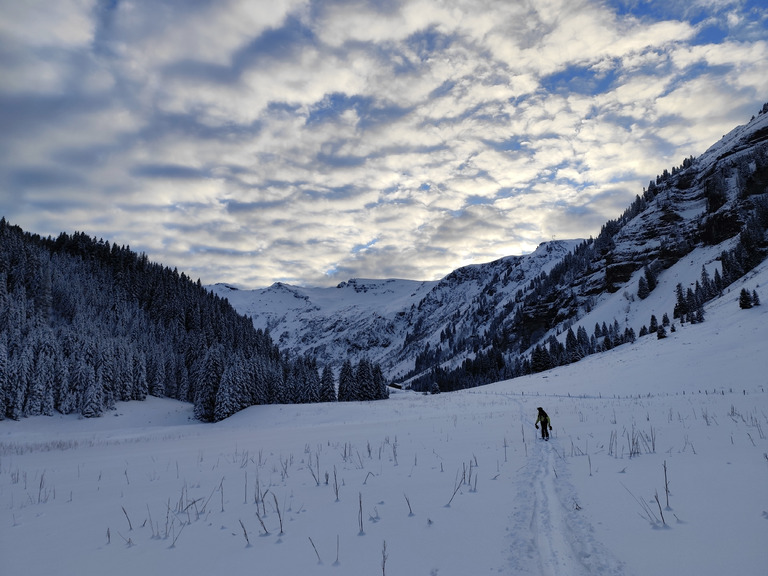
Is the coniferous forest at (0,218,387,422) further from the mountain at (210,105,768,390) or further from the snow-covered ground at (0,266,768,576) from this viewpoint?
the mountain at (210,105,768,390)

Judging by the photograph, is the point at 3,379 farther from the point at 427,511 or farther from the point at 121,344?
the point at 427,511

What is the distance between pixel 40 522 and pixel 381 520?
6.69m

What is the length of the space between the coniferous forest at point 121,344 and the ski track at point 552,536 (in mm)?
58499

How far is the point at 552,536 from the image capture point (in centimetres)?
518

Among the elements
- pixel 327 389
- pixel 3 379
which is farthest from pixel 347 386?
pixel 3 379

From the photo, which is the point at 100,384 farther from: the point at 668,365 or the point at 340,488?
the point at 668,365

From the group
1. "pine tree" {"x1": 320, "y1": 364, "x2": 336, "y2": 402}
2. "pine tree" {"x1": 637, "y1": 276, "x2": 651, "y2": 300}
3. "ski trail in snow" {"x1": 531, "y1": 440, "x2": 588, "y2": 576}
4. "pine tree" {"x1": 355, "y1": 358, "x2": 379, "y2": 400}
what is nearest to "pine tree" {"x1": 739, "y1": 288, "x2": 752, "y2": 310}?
"pine tree" {"x1": 355, "y1": 358, "x2": 379, "y2": 400}

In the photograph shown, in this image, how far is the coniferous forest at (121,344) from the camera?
192ft

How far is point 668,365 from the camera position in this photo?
42000 millimetres

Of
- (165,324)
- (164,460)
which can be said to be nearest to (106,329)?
(165,324)

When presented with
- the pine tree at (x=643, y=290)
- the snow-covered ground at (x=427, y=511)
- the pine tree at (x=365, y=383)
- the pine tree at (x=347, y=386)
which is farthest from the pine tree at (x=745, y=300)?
the pine tree at (x=643, y=290)

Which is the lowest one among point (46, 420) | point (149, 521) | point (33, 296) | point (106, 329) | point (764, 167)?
point (46, 420)

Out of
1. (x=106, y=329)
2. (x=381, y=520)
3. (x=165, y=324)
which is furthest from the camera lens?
(x=165, y=324)

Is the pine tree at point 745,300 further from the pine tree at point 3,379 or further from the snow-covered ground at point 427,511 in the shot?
the pine tree at point 3,379
